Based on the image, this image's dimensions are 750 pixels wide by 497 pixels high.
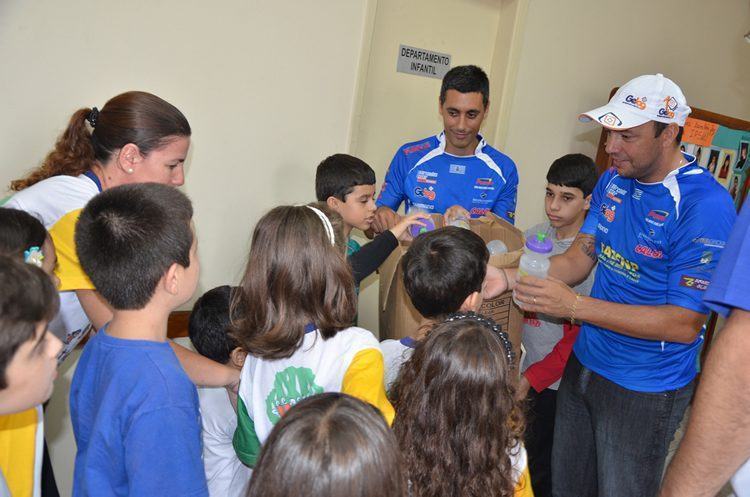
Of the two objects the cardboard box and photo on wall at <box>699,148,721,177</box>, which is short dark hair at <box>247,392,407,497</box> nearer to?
the cardboard box

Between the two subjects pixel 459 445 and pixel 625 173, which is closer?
pixel 459 445

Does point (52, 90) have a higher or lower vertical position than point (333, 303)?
higher

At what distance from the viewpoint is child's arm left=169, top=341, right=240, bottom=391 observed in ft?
5.09

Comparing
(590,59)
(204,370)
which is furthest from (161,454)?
(590,59)

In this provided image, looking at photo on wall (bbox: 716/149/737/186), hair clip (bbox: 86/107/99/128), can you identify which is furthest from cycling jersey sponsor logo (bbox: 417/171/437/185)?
photo on wall (bbox: 716/149/737/186)

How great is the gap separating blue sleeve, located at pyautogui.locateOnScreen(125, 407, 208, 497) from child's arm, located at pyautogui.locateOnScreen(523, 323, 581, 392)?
5.22 ft

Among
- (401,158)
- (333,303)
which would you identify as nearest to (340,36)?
(401,158)

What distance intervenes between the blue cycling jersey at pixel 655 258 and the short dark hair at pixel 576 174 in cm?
57

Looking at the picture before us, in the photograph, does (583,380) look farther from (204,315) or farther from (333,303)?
(204,315)

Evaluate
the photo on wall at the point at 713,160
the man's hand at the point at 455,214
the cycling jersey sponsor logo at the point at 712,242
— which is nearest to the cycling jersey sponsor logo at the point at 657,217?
the cycling jersey sponsor logo at the point at 712,242

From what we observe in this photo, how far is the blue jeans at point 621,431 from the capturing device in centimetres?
184

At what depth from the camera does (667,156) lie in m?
1.84

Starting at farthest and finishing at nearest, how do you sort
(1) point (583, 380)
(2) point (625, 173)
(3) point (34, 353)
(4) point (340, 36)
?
(4) point (340, 36) < (1) point (583, 380) < (2) point (625, 173) < (3) point (34, 353)

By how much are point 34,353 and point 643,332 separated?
1.61 meters
